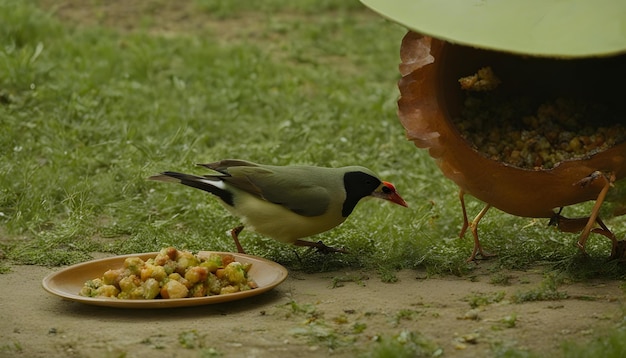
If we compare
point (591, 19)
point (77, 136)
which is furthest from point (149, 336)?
point (77, 136)

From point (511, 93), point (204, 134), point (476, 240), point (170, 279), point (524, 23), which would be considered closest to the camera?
point (524, 23)

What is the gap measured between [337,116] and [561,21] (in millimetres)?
4414

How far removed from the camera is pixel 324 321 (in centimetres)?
477

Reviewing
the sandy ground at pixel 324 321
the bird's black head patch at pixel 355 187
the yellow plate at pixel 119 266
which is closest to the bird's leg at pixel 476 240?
the sandy ground at pixel 324 321

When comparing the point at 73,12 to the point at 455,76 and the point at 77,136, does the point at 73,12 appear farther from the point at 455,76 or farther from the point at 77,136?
the point at 455,76

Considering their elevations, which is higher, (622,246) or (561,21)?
(561,21)

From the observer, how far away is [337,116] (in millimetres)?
9000

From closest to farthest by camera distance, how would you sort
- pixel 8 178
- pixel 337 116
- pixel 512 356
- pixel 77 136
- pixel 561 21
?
1. pixel 512 356
2. pixel 561 21
3. pixel 8 178
4. pixel 77 136
5. pixel 337 116

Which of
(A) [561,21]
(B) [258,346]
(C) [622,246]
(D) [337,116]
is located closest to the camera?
(B) [258,346]

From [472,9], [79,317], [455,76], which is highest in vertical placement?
[472,9]

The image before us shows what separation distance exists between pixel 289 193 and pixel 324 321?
1.15m

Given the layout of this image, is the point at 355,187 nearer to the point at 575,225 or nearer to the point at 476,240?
the point at 476,240

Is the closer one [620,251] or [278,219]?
[620,251]

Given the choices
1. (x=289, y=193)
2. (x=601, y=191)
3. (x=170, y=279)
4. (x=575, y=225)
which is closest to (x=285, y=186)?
(x=289, y=193)
